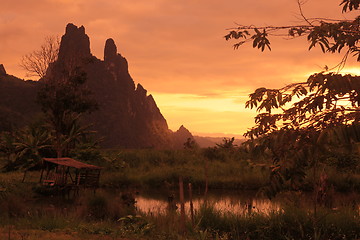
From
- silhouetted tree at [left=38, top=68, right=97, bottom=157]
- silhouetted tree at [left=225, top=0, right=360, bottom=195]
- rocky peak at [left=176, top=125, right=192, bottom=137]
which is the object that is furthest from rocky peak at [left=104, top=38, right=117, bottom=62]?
silhouetted tree at [left=225, top=0, right=360, bottom=195]

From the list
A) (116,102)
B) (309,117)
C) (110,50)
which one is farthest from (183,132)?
(309,117)

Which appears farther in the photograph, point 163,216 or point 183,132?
point 183,132

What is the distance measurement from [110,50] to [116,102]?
1877 cm

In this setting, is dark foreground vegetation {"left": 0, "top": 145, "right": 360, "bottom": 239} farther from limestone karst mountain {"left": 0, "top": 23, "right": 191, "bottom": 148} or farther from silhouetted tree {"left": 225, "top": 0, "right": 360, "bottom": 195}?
limestone karst mountain {"left": 0, "top": 23, "right": 191, "bottom": 148}

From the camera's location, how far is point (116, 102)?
118m

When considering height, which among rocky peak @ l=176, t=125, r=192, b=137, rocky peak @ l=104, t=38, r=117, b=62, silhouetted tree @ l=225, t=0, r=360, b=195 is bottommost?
silhouetted tree @ l=225, t=0, r=360, b=195

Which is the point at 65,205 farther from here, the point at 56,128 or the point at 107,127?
the point at 107,127

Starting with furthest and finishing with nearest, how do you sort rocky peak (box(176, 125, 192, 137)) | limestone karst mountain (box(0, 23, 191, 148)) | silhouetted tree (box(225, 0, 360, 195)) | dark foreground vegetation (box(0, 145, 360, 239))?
rocky peak (box(176, 125, 192, 137))
limestone karst mountain (box(0, 23, 191, 148))
dark foreground vegetation (box(0, 145, 360, 239))
silhouetted tree (box(225, 0, 360, 195))

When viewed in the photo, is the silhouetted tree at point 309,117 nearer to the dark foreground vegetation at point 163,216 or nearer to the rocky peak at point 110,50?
the dark foreground vegetation at point 163,216

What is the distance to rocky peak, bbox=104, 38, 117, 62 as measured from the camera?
12594 cm

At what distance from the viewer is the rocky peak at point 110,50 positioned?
12594 cm

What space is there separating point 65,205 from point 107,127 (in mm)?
97287

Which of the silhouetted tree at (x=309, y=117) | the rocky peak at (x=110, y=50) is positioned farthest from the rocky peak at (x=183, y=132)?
the silhouetted tree at (x=309, y=117)

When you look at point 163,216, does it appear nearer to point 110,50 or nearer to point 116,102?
point 116,102
